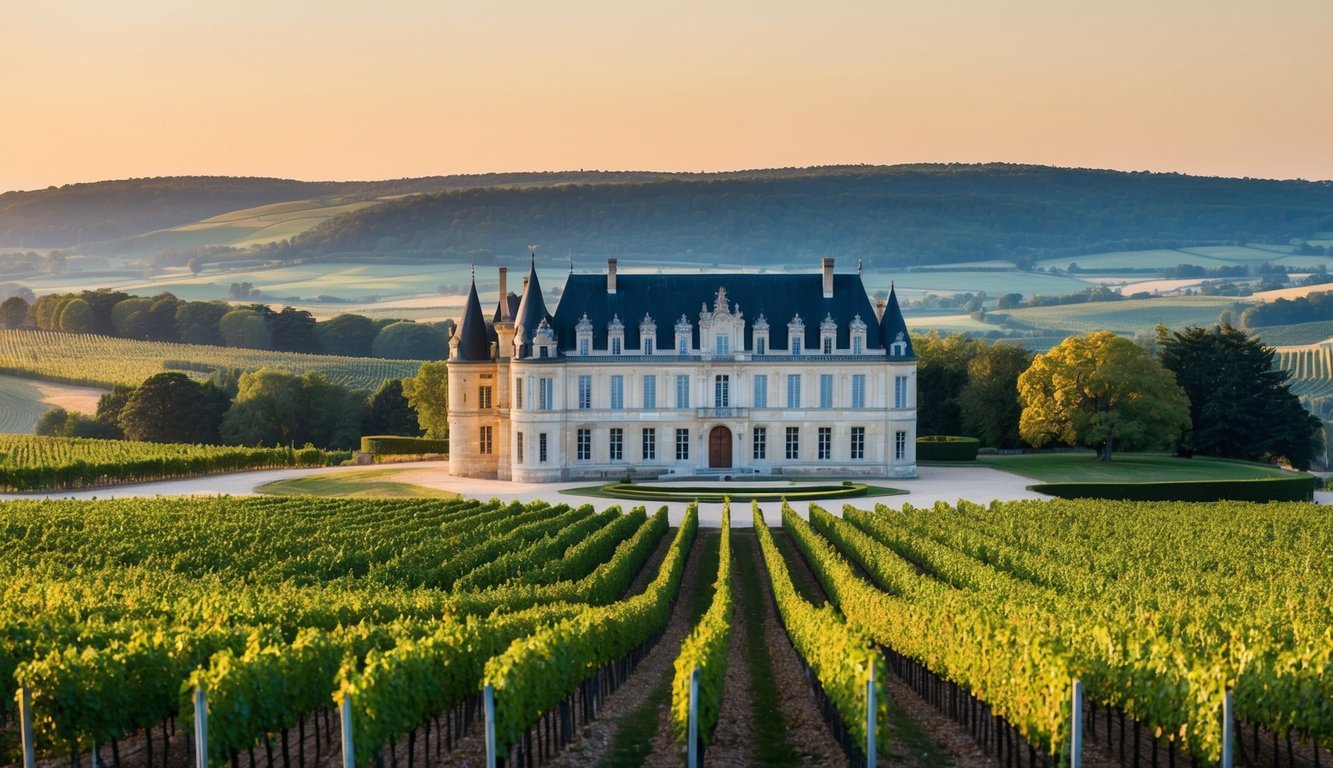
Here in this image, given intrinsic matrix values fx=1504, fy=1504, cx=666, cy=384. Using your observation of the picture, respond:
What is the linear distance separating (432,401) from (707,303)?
898 inches

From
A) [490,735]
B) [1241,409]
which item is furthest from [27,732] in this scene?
[1241,409]

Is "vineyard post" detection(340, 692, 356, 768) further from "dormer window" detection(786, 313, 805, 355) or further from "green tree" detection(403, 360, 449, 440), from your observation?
"green tree" detection(403, 360, 449, 440)

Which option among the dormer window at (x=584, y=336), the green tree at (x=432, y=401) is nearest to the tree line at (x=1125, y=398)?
the dormer window at (x=584, y=336)

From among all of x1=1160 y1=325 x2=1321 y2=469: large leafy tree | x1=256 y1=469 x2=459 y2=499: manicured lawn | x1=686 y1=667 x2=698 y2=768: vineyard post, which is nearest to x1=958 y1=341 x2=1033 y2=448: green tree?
x1=1160 y1=325 x2=1321 y2=469: large leafy tree

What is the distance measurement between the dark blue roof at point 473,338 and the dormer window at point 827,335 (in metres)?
15.8

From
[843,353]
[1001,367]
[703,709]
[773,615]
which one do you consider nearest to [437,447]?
[843,353]

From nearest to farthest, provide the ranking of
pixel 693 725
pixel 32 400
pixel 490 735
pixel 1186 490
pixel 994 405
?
pixel 490 735 → pixel 693 725 → pixel 1186 490 → pixel 994 405 → pixel 32 400

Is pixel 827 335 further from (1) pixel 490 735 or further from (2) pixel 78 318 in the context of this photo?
(2) pixel 78 318

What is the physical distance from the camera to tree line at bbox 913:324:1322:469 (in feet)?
242

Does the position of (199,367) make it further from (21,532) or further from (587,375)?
(21,532)

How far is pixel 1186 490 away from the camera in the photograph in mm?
61750

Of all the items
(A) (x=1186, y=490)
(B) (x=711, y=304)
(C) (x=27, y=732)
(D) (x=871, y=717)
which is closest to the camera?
(C) (x=27, y=732)

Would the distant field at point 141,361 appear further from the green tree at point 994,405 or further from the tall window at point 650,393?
the tall window at point 650,393

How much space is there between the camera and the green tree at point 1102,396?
73.4 m
